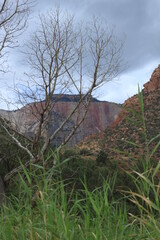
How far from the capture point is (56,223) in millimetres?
2789

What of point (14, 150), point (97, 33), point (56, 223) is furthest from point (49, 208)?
point (14, 150)

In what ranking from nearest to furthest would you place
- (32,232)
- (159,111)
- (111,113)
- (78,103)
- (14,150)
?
(32,232) → (78,103) → (14,150) → (159,111) → (111,113)

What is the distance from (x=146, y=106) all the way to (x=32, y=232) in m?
49.6

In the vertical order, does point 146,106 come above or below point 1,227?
above

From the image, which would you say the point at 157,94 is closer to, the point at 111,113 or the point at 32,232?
the point at 111,113

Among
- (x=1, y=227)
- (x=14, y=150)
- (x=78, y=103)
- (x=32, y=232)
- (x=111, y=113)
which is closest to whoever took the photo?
(x=32, y=232)

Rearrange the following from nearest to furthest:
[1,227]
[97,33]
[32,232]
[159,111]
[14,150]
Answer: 1. [32,232]
2. [1,227]
3. [97,33]
4. [14,150]
5. [159,111]

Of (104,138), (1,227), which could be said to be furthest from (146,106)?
(1,227)

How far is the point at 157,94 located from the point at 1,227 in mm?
53965

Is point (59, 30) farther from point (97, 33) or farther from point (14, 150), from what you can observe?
point (14, 150)

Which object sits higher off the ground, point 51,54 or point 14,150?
point 51,54

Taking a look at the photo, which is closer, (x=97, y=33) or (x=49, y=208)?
(x=49, y=208)

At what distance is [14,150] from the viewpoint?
45.2ft

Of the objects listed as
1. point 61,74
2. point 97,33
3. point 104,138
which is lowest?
point 104,138
